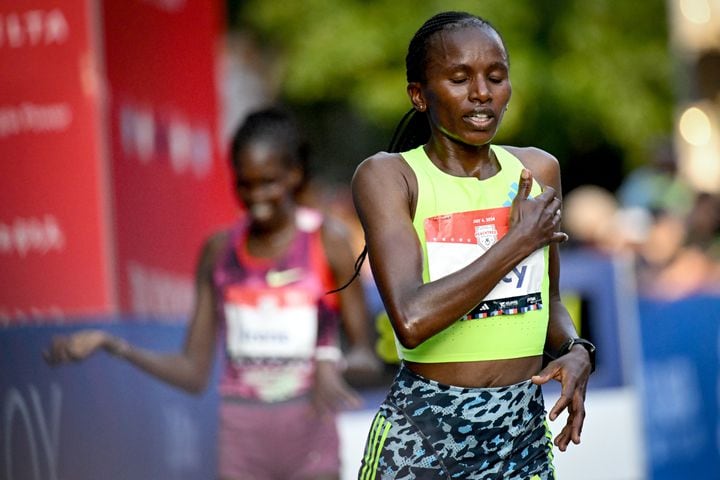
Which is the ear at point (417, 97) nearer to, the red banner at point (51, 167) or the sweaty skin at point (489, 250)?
the sweaty skin at point (489, 250)

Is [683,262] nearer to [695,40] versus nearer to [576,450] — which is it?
[576,450]

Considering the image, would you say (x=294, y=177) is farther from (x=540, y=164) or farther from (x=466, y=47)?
(x=466, y=47)

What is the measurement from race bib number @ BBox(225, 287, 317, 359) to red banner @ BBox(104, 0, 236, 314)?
1.49 m

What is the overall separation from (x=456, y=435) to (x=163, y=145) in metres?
4.53

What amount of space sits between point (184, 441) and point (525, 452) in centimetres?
346

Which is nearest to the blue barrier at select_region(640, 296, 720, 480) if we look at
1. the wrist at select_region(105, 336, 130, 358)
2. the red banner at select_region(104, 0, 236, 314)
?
the red banner at select_region(104, 0, 236, 314)

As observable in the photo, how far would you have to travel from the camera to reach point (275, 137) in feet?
20.1

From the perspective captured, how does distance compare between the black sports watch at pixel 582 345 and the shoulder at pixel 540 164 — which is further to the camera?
the shoulder at pixel 540 164

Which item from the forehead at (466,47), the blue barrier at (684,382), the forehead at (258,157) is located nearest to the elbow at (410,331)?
the forehead at (466,47)

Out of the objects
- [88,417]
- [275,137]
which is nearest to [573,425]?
[275,137]

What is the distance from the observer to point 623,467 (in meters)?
8.38

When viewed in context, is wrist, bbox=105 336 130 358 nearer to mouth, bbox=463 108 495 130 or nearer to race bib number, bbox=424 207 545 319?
race bib number, bbox=424 207 545 319

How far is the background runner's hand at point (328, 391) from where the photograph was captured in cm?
564

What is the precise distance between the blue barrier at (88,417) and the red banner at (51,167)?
569mm
